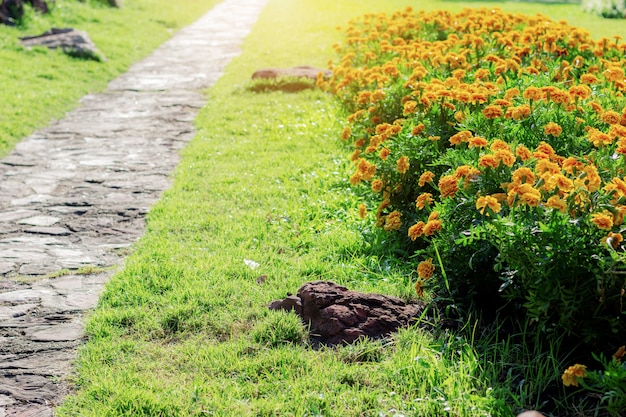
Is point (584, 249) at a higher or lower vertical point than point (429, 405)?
higher

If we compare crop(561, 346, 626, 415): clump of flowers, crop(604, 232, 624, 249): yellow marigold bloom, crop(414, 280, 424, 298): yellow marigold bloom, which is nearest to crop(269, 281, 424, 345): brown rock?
crop(414, 280, 424, 298): yellow marigold bloom

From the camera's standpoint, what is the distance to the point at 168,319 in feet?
13.0

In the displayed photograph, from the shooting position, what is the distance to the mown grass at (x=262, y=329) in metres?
3.22

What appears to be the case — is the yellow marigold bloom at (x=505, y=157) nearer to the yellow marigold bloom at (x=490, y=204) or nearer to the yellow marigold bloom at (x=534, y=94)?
the yellow marigold bloom at (x=490, y=204)

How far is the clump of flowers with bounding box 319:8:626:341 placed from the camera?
319 cm

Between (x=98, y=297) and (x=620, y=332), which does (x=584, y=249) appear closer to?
(x=620, y=332)

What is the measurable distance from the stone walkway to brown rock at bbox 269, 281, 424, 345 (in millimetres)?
1229

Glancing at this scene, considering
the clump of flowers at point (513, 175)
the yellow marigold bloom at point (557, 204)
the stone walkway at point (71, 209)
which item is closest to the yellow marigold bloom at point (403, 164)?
the clump of flowers at point (513, 175)

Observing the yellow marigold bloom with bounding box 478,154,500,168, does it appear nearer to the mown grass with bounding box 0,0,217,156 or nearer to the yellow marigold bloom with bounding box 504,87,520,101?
the yellow marigold bloom with bounding box 504,87,520,101

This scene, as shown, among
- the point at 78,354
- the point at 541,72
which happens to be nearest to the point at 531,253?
the point at 78,354

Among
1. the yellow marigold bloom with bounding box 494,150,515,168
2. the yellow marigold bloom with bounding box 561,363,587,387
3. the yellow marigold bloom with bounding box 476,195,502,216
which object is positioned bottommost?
the yellow marigold bloom with bounding box 561,363,587,387

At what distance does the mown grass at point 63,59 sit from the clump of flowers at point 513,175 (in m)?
4.02

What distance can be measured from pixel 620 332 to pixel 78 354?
2.61m

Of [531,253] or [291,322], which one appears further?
[291,322]
